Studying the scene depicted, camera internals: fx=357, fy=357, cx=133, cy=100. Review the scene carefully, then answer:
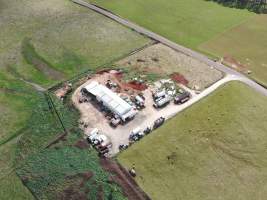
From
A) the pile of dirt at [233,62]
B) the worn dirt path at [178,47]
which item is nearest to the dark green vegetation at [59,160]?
the worn dirt path at [178,47]

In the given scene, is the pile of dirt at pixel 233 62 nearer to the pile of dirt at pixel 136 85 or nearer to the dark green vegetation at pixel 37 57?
the dark green vegetation at pixel 37 57

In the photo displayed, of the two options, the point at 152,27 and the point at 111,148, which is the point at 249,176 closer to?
the point at 111,148

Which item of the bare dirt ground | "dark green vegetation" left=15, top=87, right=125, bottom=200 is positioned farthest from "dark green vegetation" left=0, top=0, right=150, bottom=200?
the bare dirt ground

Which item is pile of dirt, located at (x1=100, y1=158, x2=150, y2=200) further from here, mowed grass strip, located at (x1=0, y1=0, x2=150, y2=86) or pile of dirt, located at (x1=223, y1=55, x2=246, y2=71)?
pile of dirt, located at (x1=223, y1=55, x2=246, y2=71)

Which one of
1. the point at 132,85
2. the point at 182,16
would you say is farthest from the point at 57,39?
the point at 182,16

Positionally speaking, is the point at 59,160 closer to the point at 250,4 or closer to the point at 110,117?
the point at 110,117

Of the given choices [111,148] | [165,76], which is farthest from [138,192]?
[165,76]
